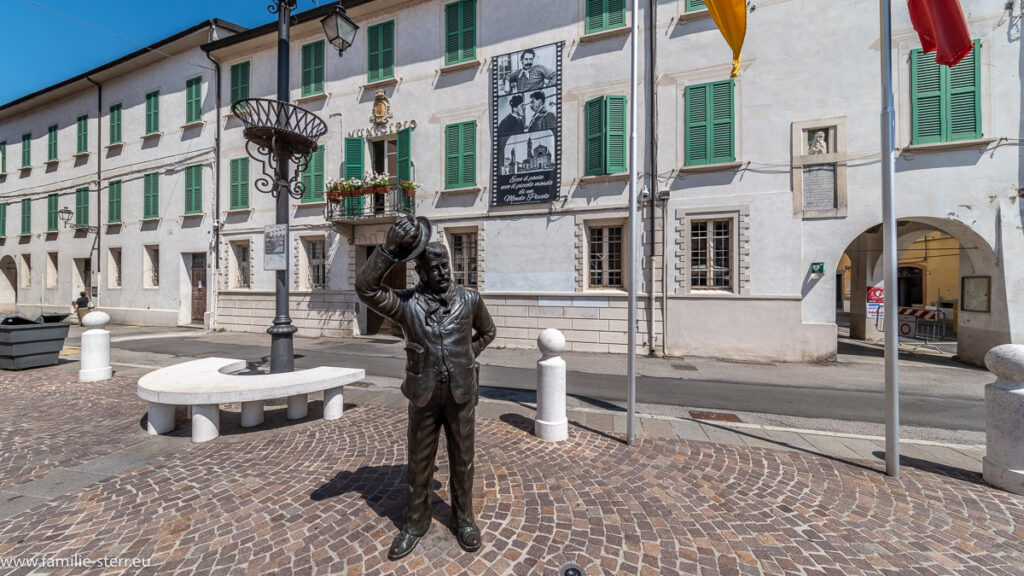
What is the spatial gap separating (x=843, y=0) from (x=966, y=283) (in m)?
7.36

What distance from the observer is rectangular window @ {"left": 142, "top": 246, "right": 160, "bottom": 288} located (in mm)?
15953

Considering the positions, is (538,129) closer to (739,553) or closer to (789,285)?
(789,285)

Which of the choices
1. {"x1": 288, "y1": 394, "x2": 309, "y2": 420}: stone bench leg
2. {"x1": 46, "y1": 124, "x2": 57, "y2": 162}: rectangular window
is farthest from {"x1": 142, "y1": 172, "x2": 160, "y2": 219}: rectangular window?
{"x1": 288, "y1": 394, "x2": 309, "y2": 420}: stone bench leg

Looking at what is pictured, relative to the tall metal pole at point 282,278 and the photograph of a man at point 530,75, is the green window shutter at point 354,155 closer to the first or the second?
the photograph of a man at point 530,75

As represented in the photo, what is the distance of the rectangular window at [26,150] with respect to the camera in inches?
770

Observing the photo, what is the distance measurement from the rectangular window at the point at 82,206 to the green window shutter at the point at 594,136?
22.6 m

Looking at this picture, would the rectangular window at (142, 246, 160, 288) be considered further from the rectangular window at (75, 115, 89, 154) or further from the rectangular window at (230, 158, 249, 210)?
the rectangular window at (75, 115, 89, 154)

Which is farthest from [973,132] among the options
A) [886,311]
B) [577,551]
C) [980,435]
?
[577,551]

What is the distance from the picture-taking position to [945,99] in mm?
8320

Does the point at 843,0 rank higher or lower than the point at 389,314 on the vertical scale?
higher

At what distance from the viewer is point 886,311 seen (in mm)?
3445

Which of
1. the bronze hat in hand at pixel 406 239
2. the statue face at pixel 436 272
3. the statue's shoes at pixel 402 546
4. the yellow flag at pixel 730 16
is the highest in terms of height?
the yellow flag at pixel 730 16

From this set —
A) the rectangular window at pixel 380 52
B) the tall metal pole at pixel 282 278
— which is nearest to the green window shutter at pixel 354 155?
the rectangular window at pixel 380 52

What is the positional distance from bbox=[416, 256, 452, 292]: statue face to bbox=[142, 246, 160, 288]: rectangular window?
19.7 metres
